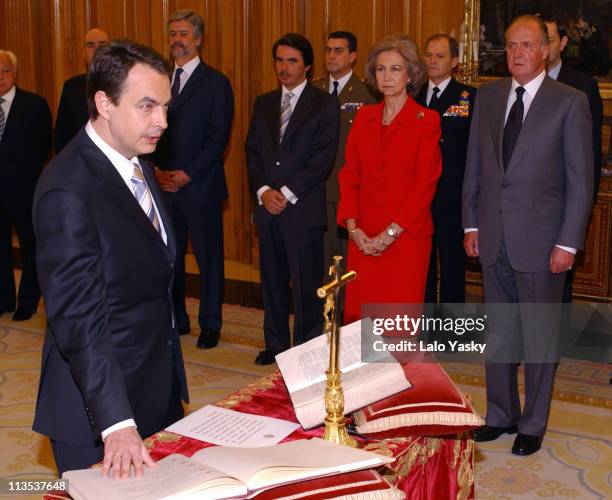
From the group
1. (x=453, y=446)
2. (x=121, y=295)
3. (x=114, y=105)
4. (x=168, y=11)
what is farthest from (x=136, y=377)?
(x=168, y=11)

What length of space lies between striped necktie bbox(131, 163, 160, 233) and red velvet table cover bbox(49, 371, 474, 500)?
592mm

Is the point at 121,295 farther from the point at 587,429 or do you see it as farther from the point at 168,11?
the point at 168,11

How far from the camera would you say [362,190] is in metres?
4.82

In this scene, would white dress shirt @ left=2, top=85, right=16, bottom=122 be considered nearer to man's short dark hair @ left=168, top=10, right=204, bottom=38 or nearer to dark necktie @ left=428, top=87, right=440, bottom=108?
man's short dark hair @ left=168, top=10, right=204, bottom=38

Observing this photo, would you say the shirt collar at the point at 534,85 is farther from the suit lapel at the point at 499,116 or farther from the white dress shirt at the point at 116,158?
the white dress shirt at the point at 116,158

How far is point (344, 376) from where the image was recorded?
105 inches

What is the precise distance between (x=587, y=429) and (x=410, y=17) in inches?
134

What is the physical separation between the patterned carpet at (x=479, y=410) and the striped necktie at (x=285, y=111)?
1455 millimetres

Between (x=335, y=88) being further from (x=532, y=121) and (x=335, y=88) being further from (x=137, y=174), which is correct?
(x=137, y=174)

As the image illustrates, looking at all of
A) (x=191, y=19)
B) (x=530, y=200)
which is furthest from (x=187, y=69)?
(x=530, y=200)

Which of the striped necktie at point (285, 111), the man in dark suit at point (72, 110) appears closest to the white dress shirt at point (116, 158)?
the striped necktie at point (285, 111)

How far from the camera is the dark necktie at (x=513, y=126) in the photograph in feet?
13.3

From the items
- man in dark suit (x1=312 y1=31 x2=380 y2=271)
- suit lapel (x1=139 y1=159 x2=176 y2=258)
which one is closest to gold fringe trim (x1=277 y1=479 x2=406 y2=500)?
suit lapel (x1=139 y1=159 x2=176 y2=258)

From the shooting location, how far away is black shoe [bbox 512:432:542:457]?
413cm
